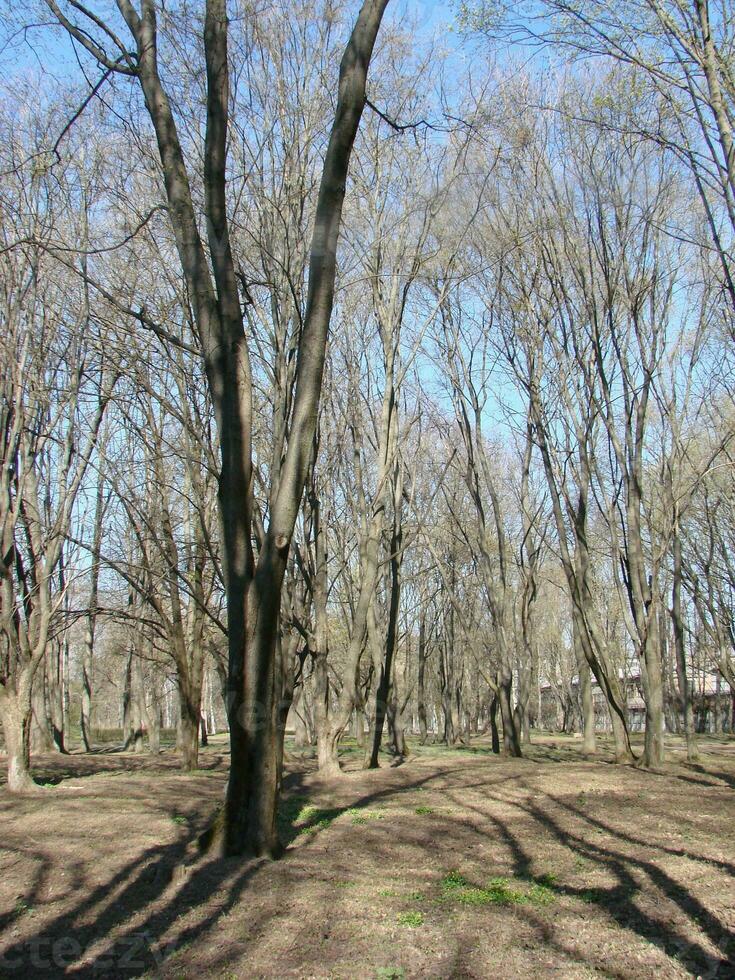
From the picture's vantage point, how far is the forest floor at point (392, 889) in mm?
3631

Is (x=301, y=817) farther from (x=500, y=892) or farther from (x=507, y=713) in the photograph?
(x=507, y=713)

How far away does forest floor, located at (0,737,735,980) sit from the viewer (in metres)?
3.63

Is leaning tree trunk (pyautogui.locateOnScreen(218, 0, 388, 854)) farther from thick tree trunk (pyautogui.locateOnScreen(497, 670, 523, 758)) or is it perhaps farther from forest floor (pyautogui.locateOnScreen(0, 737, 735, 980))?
thick tree trunk (pyautogui.locateOnScreen(497, 670, 523, 758))

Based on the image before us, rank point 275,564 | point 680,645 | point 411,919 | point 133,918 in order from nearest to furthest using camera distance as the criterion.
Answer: point 411,919, point 133,918, point 275,564, point 680,645

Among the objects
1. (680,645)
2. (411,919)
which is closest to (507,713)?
(680,645)

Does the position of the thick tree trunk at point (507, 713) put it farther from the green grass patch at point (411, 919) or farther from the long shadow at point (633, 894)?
the green grass patch at point (411, 919)

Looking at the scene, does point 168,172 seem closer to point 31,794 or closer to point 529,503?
point 31,794

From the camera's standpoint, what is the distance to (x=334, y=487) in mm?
15242

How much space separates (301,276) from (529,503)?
8086mm

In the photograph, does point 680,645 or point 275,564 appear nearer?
point 275,564

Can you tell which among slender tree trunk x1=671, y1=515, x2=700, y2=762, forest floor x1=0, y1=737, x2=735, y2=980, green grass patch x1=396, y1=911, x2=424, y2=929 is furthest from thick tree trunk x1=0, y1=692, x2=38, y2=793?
slender tree trunk x1=671, y1=515, x2=700, y2=762

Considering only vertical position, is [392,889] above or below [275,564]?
below

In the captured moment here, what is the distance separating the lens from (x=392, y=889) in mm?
4816

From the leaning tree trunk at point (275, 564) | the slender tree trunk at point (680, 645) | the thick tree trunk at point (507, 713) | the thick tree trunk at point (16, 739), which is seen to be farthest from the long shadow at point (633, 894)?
the thick tree trunk at point (507, 713)
